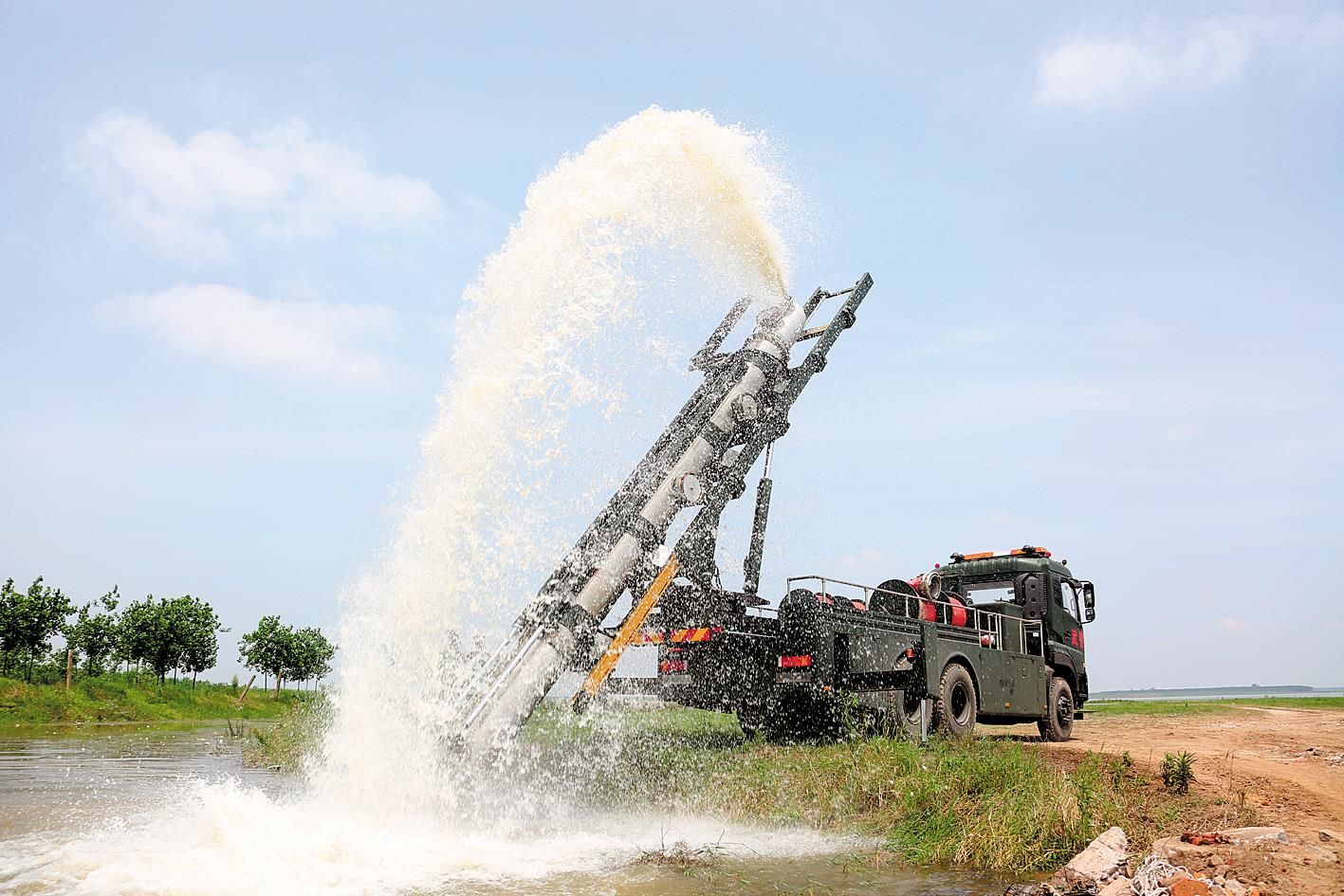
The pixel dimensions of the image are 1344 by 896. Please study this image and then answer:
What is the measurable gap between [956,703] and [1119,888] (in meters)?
7.07

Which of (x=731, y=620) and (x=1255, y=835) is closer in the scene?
(x=1255, y=835)

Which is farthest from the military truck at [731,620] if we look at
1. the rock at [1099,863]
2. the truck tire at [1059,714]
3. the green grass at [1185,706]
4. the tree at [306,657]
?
the tree at [306,657]

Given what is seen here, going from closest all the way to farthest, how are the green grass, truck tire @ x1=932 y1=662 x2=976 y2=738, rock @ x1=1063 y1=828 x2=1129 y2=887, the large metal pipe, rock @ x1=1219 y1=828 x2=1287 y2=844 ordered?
rock @ x1=1063 y1=828 x2=1129 y2=887, rock @ x1=1219 y1=828 x2=1287 y2=844, the large metal pipe, truck tire @ x1=932 y1=662 x2=976 y2=738, the green grass

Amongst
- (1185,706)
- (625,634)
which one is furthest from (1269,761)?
(1185,706)

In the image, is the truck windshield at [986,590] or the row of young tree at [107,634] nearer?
the truck windshield at [986,590]

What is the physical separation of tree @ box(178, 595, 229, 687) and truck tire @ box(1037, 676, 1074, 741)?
1334 inches

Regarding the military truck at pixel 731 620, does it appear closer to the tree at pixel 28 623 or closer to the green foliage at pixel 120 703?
the green foliage at pixel 120 703

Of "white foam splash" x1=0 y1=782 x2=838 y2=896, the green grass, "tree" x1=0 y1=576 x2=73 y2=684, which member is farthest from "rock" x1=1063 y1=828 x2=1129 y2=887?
"tree" x1=0 y1=576 x2=73 y2=684

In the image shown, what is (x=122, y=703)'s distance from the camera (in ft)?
105

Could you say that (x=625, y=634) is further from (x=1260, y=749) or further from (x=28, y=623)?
(x=28, y=623)

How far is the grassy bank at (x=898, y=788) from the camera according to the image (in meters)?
7.50

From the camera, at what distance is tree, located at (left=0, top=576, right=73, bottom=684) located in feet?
102

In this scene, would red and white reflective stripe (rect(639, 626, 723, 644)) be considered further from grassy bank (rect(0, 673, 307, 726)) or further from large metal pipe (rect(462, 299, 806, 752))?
grassy bank (rect(0, 673, 307, 726))

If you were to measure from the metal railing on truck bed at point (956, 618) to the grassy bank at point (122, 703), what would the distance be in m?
24.0
